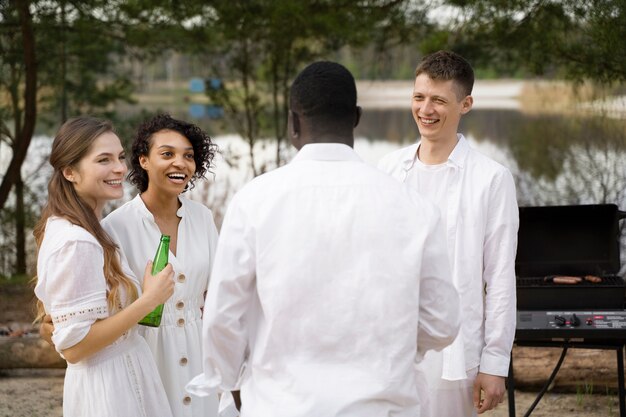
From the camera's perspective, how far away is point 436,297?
203 centimetres

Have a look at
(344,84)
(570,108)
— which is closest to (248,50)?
(570,108)

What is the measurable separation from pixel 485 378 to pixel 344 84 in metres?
1.27

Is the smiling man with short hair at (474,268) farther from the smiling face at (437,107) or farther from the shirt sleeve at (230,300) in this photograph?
the shirt sleeve at (230,300)

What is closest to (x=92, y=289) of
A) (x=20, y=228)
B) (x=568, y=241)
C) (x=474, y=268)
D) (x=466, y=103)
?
(x=474, y=268)

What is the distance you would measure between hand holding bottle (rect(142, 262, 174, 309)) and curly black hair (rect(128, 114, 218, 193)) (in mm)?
589

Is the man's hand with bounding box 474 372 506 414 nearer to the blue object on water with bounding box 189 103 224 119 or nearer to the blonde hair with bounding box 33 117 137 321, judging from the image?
the blonde hair with bounding box 33 117 137 321

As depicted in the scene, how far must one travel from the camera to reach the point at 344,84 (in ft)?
6.59

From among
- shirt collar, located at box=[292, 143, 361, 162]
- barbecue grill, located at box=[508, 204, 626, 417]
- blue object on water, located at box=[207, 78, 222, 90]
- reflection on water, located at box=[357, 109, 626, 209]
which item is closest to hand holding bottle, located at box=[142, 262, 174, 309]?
shirt collar, located at box=[292, 143, 361, 162]

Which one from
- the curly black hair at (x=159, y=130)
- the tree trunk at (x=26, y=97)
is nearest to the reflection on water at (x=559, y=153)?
the tree trunk at (x=26, y=97)

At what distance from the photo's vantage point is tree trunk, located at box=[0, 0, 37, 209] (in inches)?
319

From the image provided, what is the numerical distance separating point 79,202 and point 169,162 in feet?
1.44

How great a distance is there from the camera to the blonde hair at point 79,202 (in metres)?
2.69

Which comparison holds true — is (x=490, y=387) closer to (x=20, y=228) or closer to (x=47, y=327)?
(x=47, y=327)

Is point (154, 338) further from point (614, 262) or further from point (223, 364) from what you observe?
point (614, 262)
